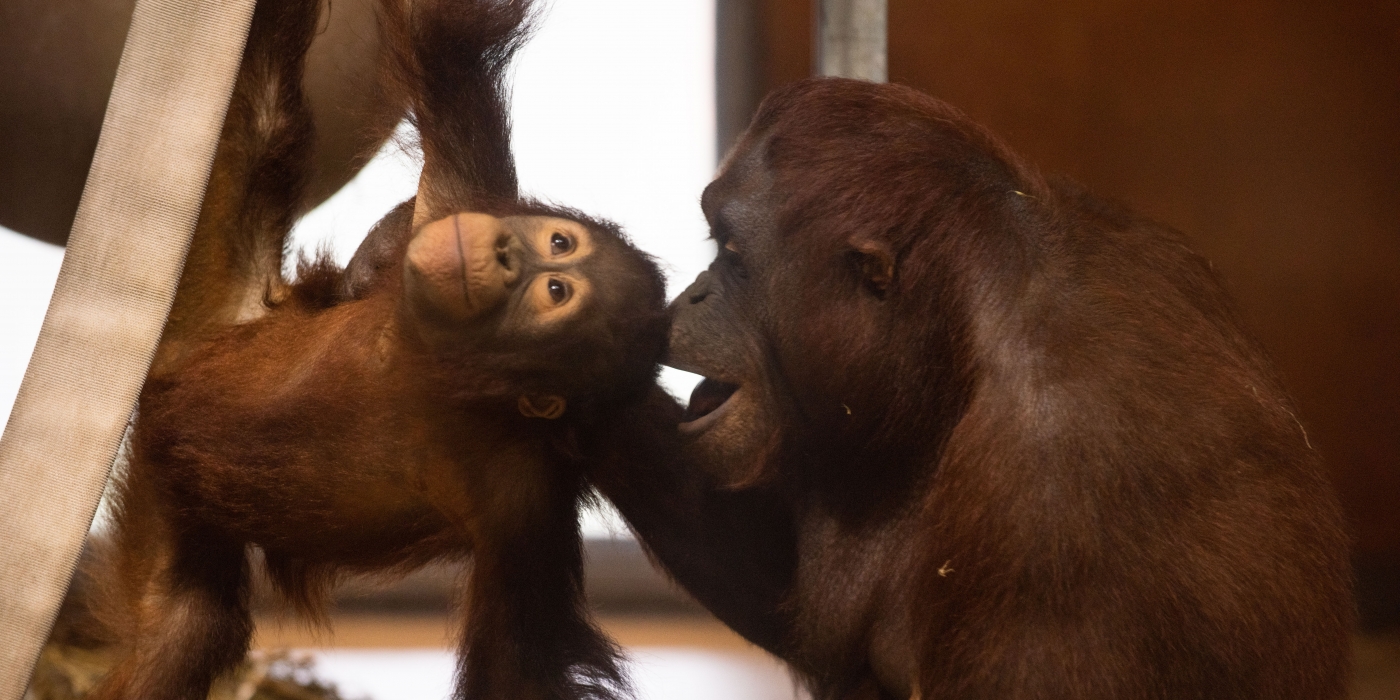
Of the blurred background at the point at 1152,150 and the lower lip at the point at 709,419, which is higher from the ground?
the blurred background at the point at 1152,150

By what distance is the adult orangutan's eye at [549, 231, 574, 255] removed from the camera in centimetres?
172

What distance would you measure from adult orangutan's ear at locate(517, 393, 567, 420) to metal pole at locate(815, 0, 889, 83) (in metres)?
0.98

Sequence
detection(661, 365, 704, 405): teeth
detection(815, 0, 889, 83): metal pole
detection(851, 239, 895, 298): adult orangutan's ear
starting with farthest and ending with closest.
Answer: detection(815, 0, 889, 83): metal pole < detection(661, 365, 704, 405): teeth < detection(851, 239, 895, 298): adult orangutan's ear

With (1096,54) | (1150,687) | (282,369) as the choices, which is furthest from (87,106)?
(1096,54)

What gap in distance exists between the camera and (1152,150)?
254 centimetres

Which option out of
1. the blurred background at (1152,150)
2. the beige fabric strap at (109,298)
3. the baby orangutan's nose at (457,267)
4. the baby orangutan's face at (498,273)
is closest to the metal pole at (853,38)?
the blurred background at (1152,150)

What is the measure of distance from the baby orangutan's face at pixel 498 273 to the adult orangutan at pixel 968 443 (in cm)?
19

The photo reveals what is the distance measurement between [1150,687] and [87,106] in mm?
1763

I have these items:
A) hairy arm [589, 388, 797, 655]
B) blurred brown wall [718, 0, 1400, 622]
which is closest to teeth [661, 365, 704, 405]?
hairy arm [589, 388, 797, 655]

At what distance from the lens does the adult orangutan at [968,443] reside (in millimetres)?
1371

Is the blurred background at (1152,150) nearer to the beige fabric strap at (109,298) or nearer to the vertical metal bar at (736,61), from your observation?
the vertical metal bar at (736,61)

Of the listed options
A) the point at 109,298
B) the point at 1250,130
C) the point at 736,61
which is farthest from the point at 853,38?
the point at 109,298

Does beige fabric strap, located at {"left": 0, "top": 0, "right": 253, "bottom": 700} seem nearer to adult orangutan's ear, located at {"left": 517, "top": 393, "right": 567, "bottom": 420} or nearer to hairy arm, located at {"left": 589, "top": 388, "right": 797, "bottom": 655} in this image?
adult orangutan's ear, located at {"left": 517, "top": 393, "right": 567, "bottom": 420}

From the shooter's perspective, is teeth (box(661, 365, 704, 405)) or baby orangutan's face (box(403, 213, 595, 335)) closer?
baby orangutan's face (box(403, 213, 595, 335))
